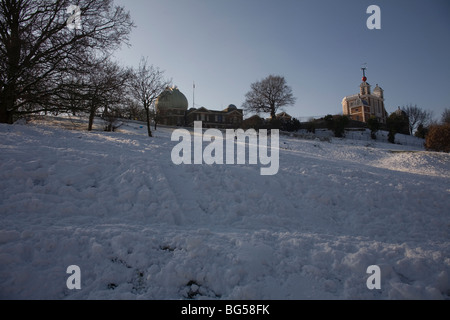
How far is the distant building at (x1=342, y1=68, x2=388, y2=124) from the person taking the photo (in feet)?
176

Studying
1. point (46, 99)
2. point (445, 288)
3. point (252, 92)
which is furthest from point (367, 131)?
point (46, 99)

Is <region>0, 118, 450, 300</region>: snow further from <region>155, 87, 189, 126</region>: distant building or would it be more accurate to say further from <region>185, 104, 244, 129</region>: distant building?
<region>185, 104, 244, 129</region>: distant building

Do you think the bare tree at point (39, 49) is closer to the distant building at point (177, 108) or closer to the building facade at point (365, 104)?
the distant building at point (177, 108)

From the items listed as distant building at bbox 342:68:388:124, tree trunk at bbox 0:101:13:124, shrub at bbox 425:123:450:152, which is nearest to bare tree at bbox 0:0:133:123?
tree trunk at bbox 0:101:13:124

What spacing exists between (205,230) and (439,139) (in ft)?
81.1

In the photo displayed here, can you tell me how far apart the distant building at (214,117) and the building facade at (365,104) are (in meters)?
31.0

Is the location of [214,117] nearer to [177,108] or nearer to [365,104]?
[177,108]

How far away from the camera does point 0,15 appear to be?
9359 mm

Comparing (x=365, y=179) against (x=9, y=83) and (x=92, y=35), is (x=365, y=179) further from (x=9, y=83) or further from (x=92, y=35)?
(x=9, y=83)

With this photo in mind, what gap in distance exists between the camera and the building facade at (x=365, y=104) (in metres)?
53.6

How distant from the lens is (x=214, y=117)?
181ft

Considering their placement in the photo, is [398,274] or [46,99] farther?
[46,99]

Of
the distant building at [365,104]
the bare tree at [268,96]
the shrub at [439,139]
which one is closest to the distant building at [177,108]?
the bare tree at [268,96]

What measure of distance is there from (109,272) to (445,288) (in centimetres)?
510
